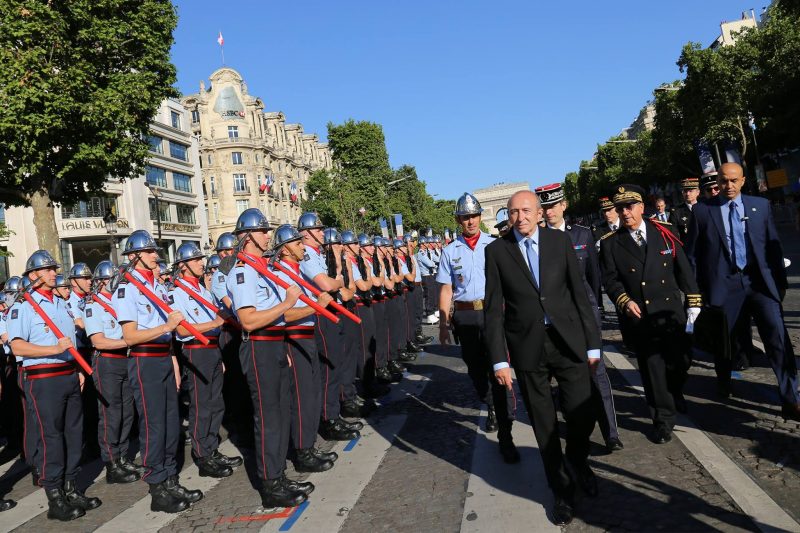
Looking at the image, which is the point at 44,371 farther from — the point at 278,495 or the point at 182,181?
the point at 182,181

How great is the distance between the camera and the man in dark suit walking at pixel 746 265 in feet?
18.5

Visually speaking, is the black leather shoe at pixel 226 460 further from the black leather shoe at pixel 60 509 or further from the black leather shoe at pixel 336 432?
the black leather shoe at pixel 60 509

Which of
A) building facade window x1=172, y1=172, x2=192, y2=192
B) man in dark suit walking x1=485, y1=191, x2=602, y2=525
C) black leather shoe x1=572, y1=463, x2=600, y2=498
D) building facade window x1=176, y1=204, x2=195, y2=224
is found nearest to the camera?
man in dark suit walking x1=485, y1=191, x2=602, y2=525

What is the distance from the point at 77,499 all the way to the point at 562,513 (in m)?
4.11

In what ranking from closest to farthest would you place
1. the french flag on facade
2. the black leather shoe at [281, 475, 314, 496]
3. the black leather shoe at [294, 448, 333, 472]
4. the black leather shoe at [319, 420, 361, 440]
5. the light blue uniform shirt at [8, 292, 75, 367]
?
the black leather shoe at [281, 475, 314, 496] < the light blue uniform shirt at [8, 292, 75, 367] < the black leather shoe at [294, 448, 333, 472] < the black leather shoe at [319, 420, 361, 440] < the french flag on facade

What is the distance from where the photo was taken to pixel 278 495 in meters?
5.16

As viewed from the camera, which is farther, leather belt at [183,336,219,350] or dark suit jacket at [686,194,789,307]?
leather belt at [183,336,219,350]

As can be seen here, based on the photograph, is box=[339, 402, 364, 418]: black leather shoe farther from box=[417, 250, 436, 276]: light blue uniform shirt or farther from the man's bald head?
box=[417, 250, 436, 276]: light blue uniform shirt

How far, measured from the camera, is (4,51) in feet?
52.2

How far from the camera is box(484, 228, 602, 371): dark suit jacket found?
4.39 meters

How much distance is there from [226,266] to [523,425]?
10.6 feet

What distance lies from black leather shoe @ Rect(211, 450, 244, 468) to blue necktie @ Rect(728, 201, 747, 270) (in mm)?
4900

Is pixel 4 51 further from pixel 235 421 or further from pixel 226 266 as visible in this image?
pixel 226 266

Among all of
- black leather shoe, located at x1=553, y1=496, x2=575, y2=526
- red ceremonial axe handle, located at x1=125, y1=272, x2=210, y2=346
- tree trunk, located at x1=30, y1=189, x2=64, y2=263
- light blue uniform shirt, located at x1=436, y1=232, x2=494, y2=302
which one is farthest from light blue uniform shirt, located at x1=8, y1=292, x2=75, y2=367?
tree trunk, located at x1=30, y1=189, x2=64, y2=263
